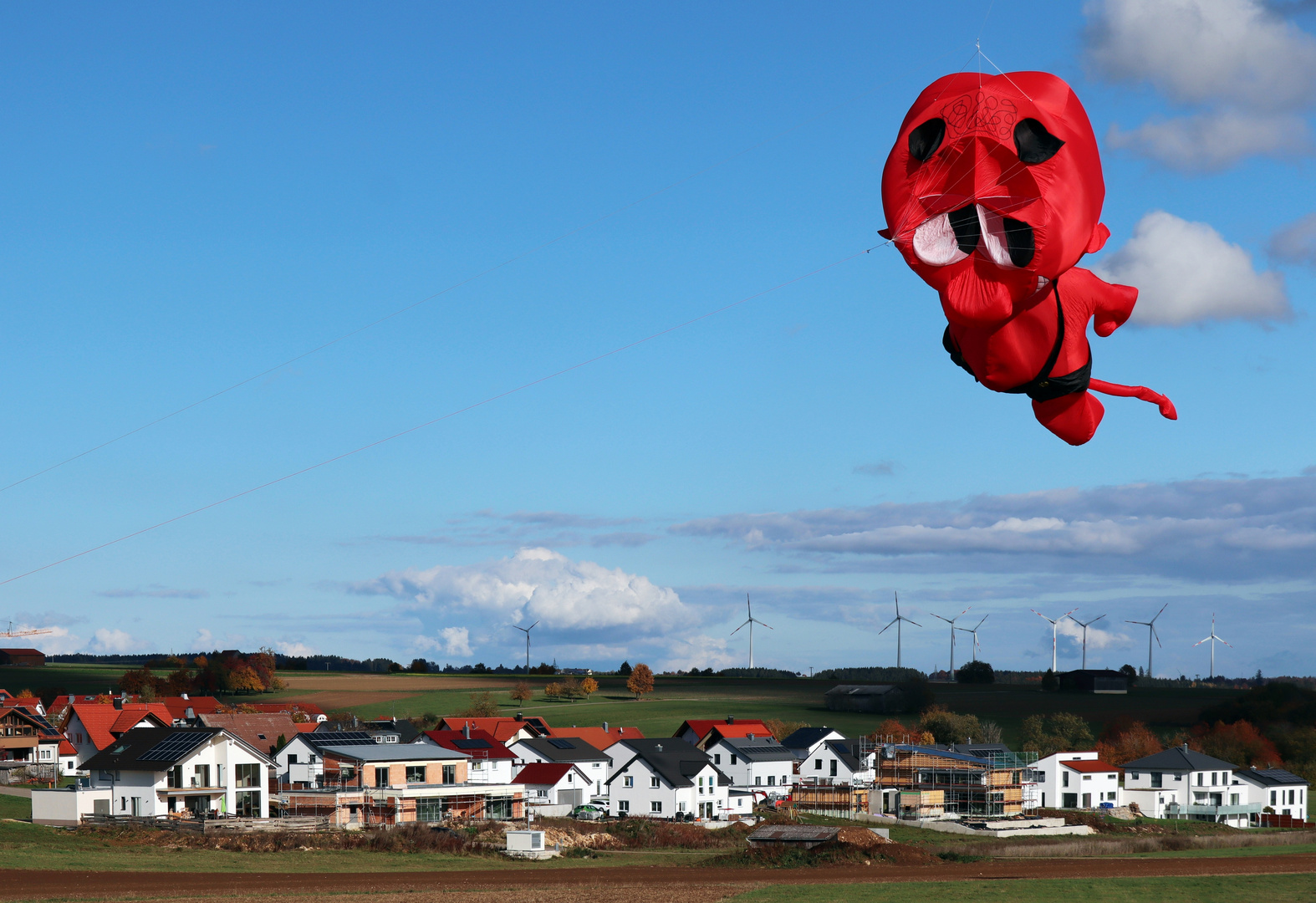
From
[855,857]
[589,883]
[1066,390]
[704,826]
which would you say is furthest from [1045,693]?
[1066,390]

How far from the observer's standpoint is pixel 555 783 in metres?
80.1

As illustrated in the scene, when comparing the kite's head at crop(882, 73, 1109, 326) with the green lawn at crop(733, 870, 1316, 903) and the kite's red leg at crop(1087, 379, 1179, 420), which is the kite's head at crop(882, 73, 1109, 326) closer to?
the kite's red leg at crop(1087, 379, 1179, 420)

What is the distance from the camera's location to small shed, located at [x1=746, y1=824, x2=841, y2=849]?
5681cm

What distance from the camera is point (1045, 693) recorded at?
167 meters

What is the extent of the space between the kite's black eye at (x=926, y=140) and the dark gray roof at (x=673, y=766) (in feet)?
218

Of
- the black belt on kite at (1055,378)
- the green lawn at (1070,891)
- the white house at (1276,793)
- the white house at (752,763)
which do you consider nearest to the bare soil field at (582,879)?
the green lawn at (1070,891)

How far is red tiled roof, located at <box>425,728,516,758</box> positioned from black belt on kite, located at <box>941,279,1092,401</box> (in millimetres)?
62955

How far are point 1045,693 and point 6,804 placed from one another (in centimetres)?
12871

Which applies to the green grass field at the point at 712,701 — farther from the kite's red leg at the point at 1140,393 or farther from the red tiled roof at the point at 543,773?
the kite's red leg at the point at 1140,393

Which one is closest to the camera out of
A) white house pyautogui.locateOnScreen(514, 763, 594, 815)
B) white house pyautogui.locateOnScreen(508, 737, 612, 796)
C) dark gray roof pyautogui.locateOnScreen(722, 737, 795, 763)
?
white house pyautogui.locateOnScreen(514, 763, 594, 815)

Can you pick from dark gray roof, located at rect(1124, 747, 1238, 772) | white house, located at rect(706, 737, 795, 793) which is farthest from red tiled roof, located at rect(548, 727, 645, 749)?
dark gray roof, located at rect(1124, 747, 1238, 772)

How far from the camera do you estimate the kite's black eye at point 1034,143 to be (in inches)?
659

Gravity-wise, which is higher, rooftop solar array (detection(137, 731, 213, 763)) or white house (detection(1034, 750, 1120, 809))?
rooftop solar array (detection(137, 731, 213, 763))

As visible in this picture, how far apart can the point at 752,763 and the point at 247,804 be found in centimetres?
3495
